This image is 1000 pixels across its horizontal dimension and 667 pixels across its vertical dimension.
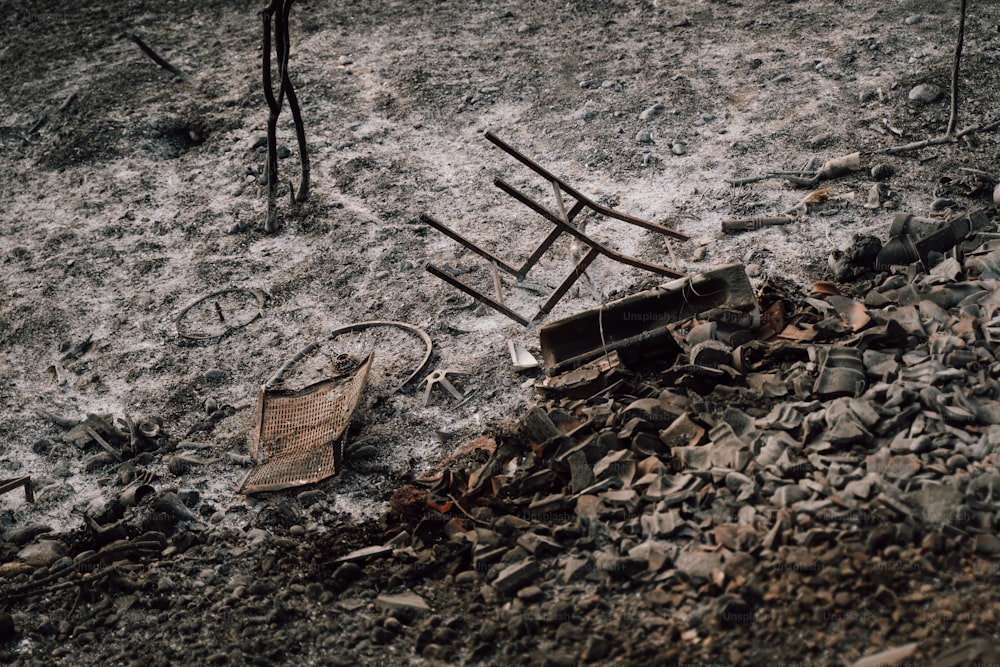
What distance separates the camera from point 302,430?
5.56m

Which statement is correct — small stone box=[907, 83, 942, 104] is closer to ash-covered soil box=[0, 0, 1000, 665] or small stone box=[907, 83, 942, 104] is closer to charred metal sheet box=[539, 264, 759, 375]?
ash-covered soil box=[0, 0, 1000, 665]

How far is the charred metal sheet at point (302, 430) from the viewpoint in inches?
205

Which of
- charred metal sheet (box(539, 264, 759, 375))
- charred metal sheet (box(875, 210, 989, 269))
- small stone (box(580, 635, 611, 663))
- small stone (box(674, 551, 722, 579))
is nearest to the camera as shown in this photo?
small stone (box(580, 635, 611, 663))

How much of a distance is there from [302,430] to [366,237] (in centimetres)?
228

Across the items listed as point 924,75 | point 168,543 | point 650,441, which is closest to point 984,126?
point 924,75

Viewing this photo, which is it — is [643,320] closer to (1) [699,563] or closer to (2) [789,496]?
(2) [789,496]

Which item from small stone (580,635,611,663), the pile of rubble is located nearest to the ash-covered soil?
small stone (580,635,611,663)

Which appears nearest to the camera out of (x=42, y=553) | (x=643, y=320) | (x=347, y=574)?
(x=347, y=574)

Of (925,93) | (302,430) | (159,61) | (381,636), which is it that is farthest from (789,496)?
(159,61)

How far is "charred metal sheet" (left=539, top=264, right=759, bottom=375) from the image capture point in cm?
537

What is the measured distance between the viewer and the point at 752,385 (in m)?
4.77

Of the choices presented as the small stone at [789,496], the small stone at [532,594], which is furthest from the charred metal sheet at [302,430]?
the small stone at [789,496]

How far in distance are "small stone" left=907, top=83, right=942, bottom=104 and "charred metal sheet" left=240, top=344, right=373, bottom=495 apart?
17.6 feet

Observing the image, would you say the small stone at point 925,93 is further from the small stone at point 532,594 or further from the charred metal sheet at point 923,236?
the small stone at point 532,594
